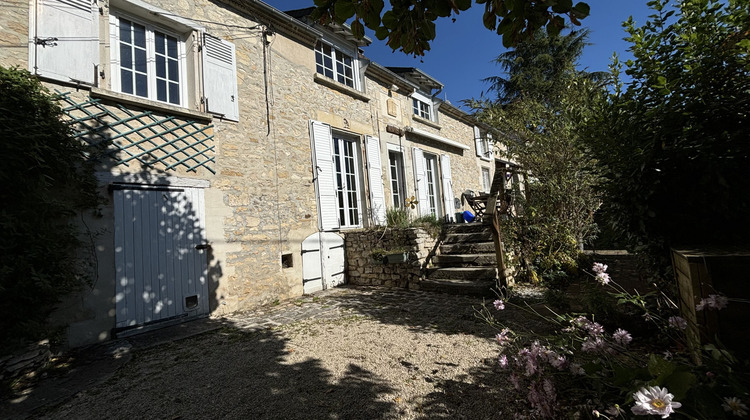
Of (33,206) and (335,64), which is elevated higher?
(335,64)

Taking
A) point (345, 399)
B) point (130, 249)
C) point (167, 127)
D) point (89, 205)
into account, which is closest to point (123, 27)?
point (167, 127)

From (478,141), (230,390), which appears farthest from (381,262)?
(478,141)

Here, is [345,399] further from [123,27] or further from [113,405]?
[123,27]

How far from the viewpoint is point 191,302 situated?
4.48 meters

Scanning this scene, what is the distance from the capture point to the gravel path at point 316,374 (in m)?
2.12

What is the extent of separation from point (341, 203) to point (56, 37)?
189 inches

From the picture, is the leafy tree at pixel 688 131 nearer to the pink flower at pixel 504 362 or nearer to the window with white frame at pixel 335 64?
the pink flower at pixel 504 362

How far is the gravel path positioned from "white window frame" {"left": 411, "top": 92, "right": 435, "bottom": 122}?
702cm

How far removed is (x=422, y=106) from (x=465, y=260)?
614cm

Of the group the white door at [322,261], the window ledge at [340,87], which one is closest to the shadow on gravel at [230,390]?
the white door at [322,261]

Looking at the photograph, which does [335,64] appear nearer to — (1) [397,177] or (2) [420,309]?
(1) [397,177]

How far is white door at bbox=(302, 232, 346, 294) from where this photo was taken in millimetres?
5957

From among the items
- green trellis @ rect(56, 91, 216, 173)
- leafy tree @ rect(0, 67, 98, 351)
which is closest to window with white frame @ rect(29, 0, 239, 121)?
green trellis @ rect(56, 91, 216, 173)

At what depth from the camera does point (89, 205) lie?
12.0 ft
